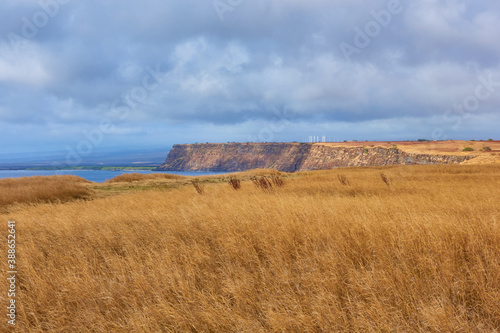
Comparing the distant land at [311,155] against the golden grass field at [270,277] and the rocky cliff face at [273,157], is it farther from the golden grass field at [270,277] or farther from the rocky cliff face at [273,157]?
the golden grass field at [270,277]

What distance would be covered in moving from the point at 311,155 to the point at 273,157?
2506 centimetres

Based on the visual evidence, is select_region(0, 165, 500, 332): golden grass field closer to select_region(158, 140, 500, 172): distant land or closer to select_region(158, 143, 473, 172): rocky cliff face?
select_region(158, 140, 500, 172): distant land

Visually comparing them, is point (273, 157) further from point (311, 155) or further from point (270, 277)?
point (270, 277)

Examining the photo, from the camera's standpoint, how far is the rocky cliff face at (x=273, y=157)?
2485 inches

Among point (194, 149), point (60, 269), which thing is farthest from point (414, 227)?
point (194, 149)

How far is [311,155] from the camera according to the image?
94.0 meters

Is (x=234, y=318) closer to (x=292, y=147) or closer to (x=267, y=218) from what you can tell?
(x=267, y=218)

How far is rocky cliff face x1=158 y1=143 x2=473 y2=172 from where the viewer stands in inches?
2485

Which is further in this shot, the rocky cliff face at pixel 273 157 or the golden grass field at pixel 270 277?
the rocky cliff face at pixel 273 157

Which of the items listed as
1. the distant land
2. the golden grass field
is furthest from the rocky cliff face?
the golden grass field

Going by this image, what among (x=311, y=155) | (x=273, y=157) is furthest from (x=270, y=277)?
(x=273, y=157)

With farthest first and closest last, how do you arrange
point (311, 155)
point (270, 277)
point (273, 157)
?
1. point (273, 157)
2. point (311, 155)
3. point (270, 277)

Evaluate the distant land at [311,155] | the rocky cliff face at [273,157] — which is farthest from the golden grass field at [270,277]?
the rocky cliff face at [273,157]

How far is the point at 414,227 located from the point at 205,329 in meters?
4.04
